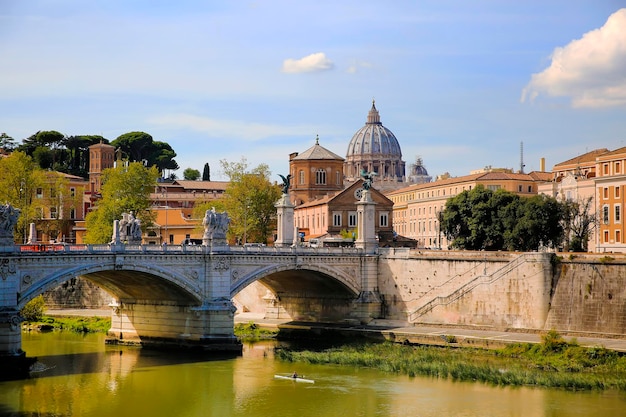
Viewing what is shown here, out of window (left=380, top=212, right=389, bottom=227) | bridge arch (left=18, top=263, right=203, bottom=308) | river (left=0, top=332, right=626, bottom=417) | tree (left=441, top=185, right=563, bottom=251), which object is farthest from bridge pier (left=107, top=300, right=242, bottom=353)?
window (left=380, top=212, right=389, bottom=227)

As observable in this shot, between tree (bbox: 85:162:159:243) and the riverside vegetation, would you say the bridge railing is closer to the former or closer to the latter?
the riverside vegetation

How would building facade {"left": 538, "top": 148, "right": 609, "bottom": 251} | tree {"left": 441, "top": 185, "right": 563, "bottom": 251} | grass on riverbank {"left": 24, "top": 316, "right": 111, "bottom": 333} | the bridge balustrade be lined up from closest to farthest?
1. the bridge balustrade
2. grass on riverbank {"left": 24, "top": 316, "right": 111, "bottom": 333}
3. tree {"left": 441, "top": 185, "right": 563, "bottom": 251}
4. building facade {"left": 538, "top": 148, "right": 609, "bottom": 251}

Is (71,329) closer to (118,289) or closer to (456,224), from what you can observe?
(118,289)

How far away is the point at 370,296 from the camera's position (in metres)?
58.4

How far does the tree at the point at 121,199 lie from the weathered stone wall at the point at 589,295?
3402 cm

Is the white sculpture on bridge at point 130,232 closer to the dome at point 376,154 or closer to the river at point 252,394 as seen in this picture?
the river at point 252,394

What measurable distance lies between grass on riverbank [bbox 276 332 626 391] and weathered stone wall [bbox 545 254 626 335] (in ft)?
9.11

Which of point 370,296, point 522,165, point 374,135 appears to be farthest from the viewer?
point 374,135

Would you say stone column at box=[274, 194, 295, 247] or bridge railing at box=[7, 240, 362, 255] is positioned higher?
stone column at box=[274, 194, 295, 247]

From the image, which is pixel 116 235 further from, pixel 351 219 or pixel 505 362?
pixel 351 219

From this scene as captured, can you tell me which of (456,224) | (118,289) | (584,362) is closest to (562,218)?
(456,224)

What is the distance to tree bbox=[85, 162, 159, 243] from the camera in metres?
74.5

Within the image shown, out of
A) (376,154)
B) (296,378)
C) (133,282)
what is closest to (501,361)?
(296,378)

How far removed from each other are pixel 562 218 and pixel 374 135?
10994 cm
